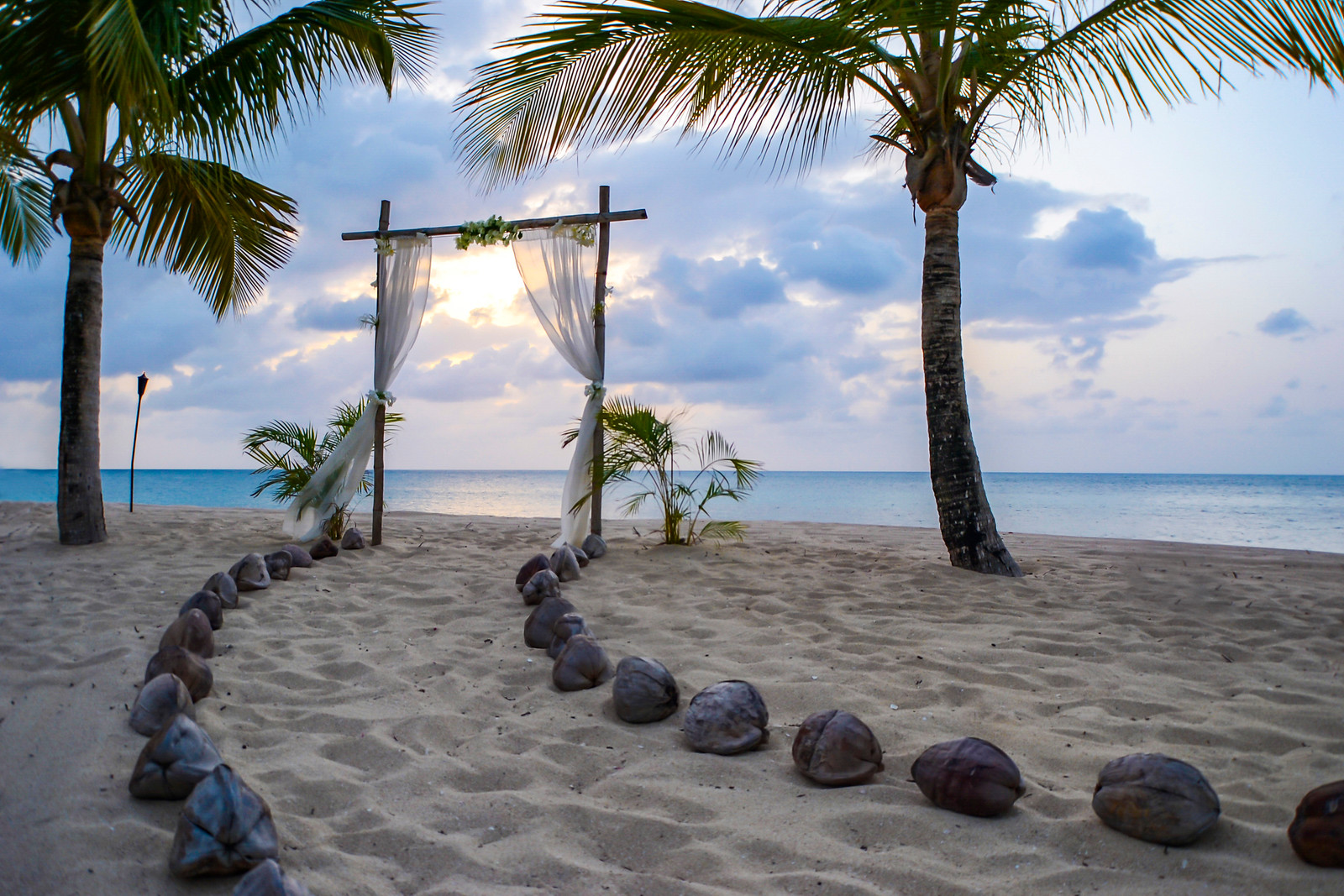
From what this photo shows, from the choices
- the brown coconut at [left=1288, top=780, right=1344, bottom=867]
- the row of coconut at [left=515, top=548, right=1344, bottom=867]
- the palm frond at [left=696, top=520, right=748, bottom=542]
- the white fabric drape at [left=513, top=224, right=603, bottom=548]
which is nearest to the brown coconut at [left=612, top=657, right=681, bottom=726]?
the row of coconut at [left=515, top=548, right=1344, bottom=867]

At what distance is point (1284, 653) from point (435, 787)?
318 centimetres

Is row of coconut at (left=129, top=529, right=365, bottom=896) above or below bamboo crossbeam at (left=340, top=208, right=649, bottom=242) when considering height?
below

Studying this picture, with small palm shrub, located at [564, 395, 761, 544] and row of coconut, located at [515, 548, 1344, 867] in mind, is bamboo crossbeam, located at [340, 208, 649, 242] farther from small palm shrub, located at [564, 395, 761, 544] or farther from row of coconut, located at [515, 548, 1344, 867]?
row of coconut, located at [515, 548, 1344, 867]

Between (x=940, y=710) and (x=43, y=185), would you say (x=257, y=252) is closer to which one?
(x=43, y=185)

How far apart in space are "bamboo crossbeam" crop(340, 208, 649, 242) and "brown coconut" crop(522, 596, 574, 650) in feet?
11.0

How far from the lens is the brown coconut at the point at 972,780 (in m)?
1.53

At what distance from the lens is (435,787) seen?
1722 mm

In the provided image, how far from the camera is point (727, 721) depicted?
1908mm

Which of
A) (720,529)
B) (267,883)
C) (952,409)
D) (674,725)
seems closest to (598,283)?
(720,529)

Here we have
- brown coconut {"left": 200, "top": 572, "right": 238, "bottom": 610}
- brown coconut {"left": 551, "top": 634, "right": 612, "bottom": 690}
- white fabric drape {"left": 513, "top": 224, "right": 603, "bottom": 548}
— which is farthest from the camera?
white fabric drape {"left": 513, "top": 224, "right": 603, "bottom": 548}

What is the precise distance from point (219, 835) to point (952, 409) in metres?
4.12

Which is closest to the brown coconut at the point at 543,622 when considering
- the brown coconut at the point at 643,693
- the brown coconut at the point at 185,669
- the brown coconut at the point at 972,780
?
the brown coconut at the point at 643,693

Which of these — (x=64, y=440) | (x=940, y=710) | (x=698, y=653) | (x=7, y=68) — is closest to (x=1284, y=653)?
(x=940, y=710)

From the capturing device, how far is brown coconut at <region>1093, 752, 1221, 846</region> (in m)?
1.41
